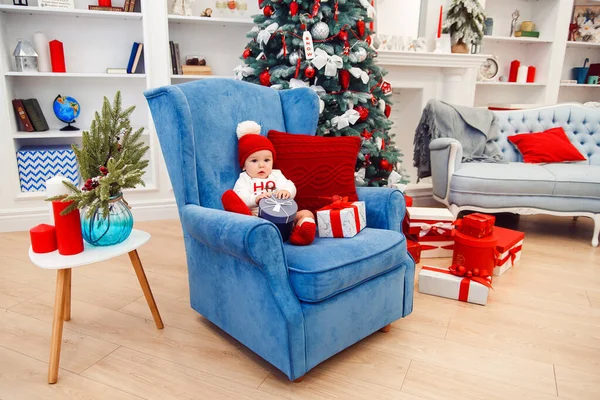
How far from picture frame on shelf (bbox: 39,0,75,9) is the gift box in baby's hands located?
7.84ft

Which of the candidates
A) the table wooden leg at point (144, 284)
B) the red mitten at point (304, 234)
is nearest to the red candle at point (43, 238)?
the table wooden leg at point (144, 284)

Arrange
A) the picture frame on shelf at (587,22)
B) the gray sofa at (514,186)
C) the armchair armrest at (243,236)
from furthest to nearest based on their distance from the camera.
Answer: the picture frame on shelf at (587,22)
the gray sofa at (514,186)
the armchair armrest at (243,236)

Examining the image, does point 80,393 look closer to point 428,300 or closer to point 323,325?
point 323,325

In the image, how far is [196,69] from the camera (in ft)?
10.9

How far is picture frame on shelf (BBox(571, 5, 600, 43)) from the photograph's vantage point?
4.45m

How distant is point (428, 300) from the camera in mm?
2074

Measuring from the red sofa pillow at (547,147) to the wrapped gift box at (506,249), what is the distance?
1007 millimetres

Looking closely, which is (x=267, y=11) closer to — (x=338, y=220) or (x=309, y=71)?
(x=309, y=71)

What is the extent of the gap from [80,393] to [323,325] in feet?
2.68

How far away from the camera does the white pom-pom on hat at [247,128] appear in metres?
1.75

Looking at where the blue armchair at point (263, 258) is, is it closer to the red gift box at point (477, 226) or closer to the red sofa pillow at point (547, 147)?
the red gift box at point (477, 226)

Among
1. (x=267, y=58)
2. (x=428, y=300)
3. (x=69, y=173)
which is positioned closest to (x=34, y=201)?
A: (x=69, y=173)

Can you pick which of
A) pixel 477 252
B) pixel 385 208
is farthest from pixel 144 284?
pixel 477 252

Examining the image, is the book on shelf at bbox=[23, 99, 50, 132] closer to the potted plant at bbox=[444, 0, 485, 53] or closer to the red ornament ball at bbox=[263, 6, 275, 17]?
the red ornament ball at bbox=[263, 6, 275, 17]
